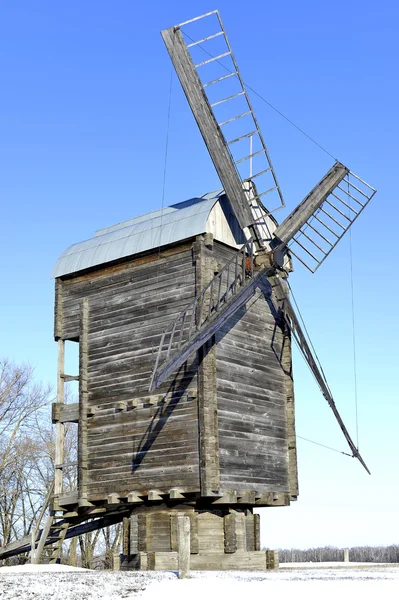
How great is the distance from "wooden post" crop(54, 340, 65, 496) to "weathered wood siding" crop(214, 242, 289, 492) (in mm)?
5922

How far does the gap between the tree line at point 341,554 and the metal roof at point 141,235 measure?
20.3 meters

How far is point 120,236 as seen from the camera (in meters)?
26.1

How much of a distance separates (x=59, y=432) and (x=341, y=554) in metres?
18.7

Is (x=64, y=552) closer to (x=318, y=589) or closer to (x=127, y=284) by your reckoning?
(x=127, y=284)

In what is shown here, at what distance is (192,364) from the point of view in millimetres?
22672

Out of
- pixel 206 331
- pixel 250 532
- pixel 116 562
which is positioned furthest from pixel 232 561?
pixel 206 331

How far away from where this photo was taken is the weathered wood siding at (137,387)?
74.1ft

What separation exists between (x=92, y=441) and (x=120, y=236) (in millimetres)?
6283

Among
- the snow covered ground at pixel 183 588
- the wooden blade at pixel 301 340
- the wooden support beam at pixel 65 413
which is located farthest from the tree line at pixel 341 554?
the snow covered ground at pixel 183 588

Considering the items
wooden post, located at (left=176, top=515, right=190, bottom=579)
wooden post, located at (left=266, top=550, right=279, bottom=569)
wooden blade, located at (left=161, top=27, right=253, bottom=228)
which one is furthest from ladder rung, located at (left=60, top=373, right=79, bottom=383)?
wooden post, located at (left=176, top=515, right=190, bottom=579)

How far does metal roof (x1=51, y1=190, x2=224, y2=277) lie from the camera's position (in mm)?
23938

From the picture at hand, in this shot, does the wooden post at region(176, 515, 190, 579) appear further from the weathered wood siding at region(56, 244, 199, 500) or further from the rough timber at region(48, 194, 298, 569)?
the weathered wood siding at region(56, 244, 199, 500)

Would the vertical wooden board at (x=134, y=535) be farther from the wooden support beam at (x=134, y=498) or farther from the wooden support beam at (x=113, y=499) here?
the wooden support beam at (x=134, y=498)

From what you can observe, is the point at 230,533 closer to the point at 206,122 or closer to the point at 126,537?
the point at 126,537
